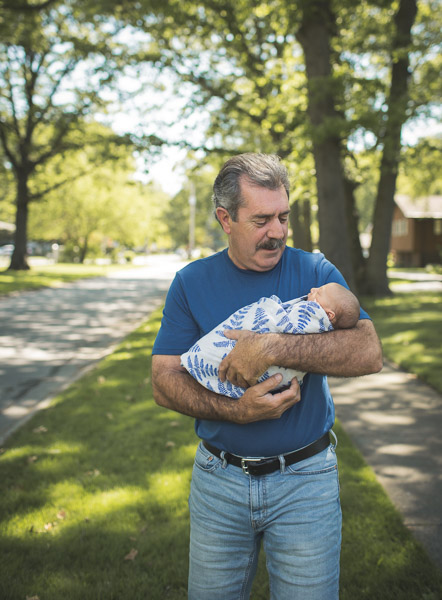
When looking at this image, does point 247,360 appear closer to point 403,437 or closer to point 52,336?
point 403,437

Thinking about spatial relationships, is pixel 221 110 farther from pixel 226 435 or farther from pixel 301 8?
pixel 226 435

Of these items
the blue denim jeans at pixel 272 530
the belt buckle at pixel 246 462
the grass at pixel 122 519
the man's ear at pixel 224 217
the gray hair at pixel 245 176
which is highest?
the gray hair at pixel 245 176

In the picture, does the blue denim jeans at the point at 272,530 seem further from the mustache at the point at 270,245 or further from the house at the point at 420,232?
the house at the point at 420,232

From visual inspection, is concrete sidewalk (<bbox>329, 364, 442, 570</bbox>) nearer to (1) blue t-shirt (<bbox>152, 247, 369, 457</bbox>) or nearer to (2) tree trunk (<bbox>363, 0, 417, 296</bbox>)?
(1) blue t-shirt (<bbox>152, 247, 369, 457</bbox>)

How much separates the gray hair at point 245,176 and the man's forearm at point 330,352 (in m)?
0.60

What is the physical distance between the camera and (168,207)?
106 m

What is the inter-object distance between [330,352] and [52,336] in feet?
36.0

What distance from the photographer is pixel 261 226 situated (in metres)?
2.19

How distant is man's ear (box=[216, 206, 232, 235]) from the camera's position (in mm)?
2291

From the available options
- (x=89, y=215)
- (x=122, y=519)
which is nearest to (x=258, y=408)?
(x=122, y=519)

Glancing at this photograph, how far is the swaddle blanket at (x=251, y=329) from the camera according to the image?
205cm

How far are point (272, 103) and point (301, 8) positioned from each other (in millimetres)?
4458

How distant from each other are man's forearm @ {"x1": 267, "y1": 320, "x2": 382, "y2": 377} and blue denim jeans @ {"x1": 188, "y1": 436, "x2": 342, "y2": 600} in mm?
421

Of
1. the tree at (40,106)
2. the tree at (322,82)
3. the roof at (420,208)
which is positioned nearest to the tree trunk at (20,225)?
the tree at (40,106)
